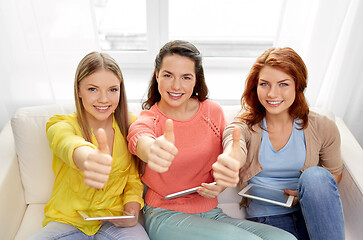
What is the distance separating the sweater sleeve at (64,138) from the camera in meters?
1.09

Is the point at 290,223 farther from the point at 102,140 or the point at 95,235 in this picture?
the point at 102,140

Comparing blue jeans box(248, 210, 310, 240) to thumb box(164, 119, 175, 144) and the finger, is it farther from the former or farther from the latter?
thumb box(164, 119, 175, 144)

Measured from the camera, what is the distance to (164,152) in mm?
935

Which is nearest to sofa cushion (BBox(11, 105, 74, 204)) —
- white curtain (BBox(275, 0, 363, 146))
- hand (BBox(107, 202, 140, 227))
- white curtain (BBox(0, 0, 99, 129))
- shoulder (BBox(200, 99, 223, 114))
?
white curtain (BBox(0, 0, 99, 129))

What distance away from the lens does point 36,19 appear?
157cm

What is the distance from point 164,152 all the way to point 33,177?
30.6 inches

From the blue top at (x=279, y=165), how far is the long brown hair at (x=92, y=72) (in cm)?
53

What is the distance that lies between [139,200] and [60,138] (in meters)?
0.38

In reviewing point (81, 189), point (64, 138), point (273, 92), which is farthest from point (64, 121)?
point (273, 92)

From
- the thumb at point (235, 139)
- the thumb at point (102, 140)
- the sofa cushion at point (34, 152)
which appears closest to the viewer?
the thumb at point (102, 140)

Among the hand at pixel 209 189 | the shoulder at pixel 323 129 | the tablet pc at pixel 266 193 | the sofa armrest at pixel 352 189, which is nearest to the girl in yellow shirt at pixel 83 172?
the hand at pixel 209 189

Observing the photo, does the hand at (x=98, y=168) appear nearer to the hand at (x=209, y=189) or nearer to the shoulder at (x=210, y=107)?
the hand at (x=209, y=189)

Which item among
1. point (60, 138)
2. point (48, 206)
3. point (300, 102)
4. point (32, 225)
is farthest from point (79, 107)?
point (300, 102)

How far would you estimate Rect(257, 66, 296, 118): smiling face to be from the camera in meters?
1.27
